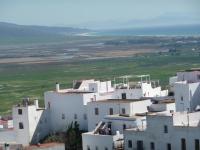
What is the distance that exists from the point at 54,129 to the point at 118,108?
16.6ft

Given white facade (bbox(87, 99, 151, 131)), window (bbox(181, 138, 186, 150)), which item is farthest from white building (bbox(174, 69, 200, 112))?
window (bbox(181, 138, 186, 150))

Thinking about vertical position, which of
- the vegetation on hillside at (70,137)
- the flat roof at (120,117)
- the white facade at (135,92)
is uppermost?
the white facade at (135,92)

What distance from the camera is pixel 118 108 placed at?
121ft

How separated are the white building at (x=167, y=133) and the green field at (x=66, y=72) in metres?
28.4

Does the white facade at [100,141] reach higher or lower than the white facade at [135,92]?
lower

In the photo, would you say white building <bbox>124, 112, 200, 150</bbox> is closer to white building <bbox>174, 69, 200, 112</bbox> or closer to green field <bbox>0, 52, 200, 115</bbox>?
white building <bbox>174, 69, 200, 112</bbox>

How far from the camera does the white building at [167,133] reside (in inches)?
1183

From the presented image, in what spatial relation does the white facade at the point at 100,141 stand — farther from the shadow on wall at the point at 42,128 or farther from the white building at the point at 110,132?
the shadow on wall at the point at 42,128

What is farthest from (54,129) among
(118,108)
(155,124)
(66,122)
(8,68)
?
(8,68)

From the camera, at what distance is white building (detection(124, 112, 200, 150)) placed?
98.6 feet

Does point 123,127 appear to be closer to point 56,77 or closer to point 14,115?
point 14,115

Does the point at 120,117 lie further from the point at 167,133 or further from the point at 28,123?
the point at 28,123

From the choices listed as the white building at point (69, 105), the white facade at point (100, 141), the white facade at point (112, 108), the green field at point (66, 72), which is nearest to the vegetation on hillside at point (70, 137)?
the white building at point (69, 105)

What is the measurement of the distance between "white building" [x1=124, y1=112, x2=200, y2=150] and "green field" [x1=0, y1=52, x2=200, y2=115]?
93.2ft
